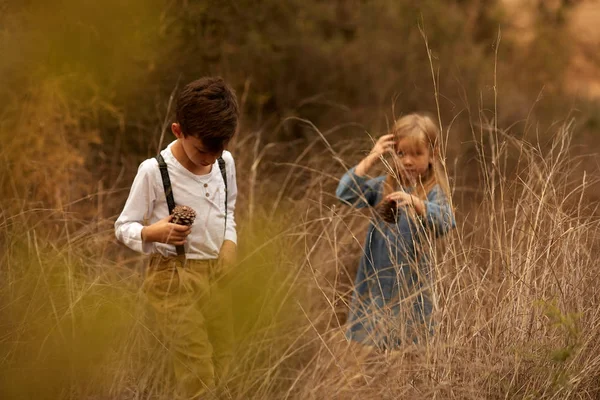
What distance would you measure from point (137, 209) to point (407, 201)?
1048 millimetres

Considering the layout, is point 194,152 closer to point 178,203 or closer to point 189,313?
point 178,203

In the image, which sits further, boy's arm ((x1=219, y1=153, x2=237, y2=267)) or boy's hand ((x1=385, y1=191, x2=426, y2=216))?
boy's hand ((x1=385, y1=191, x2=426, y2=216))

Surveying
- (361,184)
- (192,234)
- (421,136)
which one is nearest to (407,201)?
(421,136)

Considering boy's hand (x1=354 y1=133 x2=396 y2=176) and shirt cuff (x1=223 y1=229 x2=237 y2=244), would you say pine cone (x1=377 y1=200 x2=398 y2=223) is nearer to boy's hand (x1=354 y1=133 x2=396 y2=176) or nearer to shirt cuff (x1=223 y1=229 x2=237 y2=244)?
boy's hand (x1=354 y1=133 x2=396 y2=176)

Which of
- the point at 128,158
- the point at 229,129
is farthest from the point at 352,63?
the point at 229,129

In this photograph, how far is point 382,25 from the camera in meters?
8.46

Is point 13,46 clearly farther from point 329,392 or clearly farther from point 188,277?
point 329,392

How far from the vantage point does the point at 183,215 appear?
2738 mm

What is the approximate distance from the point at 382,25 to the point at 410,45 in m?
0.35

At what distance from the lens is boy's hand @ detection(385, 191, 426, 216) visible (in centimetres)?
323

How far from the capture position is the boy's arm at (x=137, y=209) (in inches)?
111

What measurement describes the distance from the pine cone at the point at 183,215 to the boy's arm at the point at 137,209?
0.48 feet

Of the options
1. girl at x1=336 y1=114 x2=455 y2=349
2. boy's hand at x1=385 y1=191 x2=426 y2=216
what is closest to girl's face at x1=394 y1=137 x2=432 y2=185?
girl at x1=336 y1=114 x2=455 y2=349

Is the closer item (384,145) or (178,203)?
(178,203)
